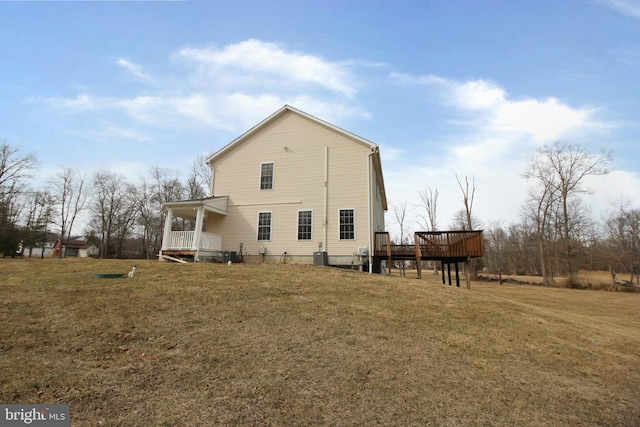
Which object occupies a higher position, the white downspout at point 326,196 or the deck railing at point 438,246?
the white downspout at point 326,196

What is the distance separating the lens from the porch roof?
51.4ft

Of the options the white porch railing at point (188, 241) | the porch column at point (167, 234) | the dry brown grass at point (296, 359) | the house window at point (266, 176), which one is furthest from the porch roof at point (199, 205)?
the dry brown grass at point (296, 359)

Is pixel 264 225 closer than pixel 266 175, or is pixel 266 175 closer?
pixel 264 225

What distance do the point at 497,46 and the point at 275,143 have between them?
1137 centimetres

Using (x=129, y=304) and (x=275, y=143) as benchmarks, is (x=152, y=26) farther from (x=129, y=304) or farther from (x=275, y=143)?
(x=129, y=304)

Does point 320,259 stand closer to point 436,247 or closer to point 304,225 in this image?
point 304,225

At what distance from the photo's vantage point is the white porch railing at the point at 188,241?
51.1ft

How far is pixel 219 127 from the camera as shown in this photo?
2111 cm

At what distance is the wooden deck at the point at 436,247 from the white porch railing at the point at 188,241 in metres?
8.29

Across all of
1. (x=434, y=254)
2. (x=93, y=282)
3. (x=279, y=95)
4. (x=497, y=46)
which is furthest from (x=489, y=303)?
(x=279, y=95)

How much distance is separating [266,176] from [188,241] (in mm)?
5210

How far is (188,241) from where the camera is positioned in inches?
616

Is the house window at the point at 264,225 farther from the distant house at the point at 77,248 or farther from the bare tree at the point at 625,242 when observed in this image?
the distant house at the point at 77,248

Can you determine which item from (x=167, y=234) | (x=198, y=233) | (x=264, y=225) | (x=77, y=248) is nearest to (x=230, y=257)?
(x=198, y=233)
